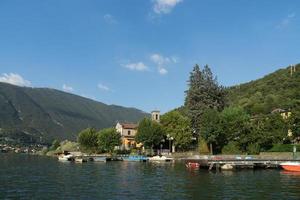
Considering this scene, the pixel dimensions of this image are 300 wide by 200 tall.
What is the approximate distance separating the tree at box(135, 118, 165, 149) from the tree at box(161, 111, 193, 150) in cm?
278

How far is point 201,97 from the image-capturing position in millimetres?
133875

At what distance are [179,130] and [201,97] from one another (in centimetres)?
1197

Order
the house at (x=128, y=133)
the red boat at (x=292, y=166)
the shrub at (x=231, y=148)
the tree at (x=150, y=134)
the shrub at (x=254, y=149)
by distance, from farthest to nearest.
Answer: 1. the house at (x=128, y=133)
2. the tree at (x=150, y=134)
3. the shrub at (x=231, y=148)
4. the shrub at (x=254, y=149)
5. the red boat at (x=292, y=166)

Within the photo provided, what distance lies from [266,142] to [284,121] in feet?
22.1

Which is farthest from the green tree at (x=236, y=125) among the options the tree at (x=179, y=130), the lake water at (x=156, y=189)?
the lake water at (x=156, y=189)

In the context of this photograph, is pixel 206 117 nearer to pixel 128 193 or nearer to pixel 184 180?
pixel 184 180

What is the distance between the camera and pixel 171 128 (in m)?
140

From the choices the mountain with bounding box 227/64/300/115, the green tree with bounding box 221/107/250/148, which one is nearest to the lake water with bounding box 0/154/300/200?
the green tree with bounding box 221/107/250/148

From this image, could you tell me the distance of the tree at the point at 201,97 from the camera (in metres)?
132

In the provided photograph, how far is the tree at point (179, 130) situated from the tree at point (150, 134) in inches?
109

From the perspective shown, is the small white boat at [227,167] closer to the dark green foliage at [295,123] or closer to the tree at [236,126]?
the tree at [236,126]

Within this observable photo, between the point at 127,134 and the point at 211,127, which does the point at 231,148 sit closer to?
the point at 211,127

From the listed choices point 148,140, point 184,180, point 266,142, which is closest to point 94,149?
point 148,140

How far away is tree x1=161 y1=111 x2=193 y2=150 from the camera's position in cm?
13475
